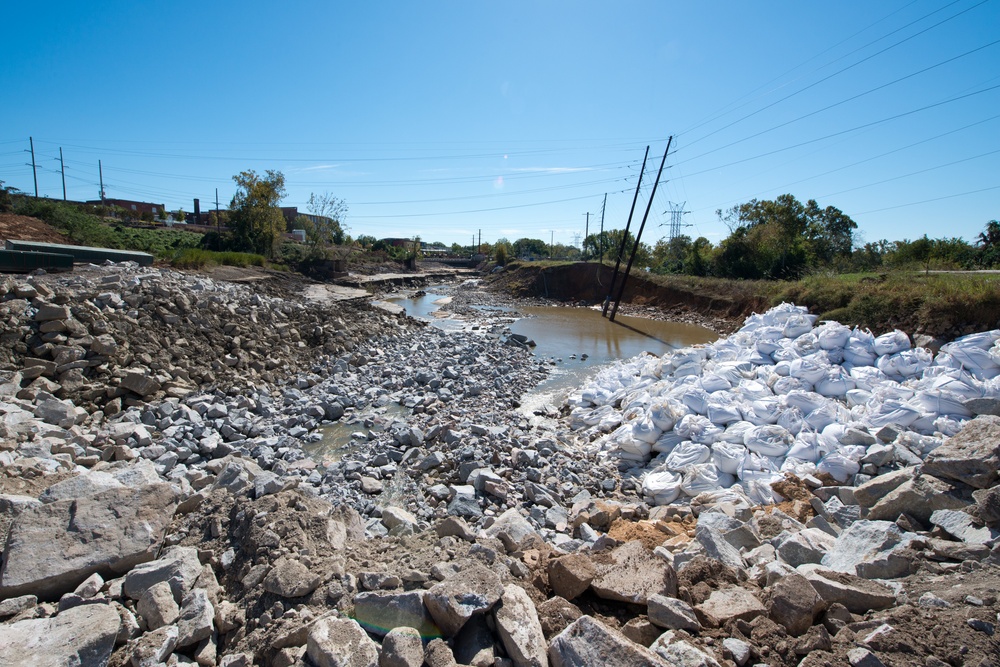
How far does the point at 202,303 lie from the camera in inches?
439

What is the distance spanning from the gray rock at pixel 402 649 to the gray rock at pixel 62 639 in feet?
4.36

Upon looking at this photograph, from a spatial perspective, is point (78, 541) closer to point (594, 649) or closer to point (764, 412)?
point (594, 649)

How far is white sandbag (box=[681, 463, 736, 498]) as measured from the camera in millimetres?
5719

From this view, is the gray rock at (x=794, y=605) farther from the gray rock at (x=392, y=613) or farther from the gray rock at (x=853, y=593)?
the gray rock at (x=392, y=613)

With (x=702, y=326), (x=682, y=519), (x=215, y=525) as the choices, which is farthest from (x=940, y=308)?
(x=702, y=326)

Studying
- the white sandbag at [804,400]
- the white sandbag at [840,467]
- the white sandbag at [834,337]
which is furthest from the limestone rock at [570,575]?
the white sandbag at [834,337]

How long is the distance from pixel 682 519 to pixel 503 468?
89.1 inches

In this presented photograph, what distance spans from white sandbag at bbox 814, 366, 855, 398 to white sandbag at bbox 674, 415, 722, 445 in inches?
81.1

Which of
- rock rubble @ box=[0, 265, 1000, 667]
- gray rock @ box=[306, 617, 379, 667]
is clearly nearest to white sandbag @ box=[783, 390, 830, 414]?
rock rubble @ box=[0, 265, 1000, 667]

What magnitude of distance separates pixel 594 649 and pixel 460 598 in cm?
70

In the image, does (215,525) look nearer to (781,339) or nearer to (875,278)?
(781,339)

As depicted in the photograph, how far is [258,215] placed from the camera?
32.2m

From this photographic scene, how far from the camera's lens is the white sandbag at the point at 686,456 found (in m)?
6.16

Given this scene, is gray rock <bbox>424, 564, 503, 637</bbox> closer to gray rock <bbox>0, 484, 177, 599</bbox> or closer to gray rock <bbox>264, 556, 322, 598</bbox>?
gray rock <bbox>264, 556, 322, 598</bbox>
